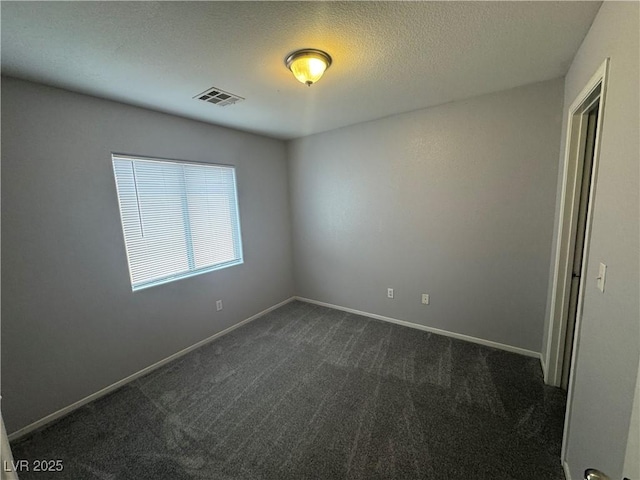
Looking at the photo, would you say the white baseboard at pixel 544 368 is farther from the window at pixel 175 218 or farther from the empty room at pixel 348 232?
the window at pixel 175 218

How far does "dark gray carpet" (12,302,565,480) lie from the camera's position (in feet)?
5.06

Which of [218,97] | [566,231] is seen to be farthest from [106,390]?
[566,231]

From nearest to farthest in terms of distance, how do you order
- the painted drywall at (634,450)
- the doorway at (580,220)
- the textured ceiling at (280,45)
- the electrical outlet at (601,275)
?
the painted drywall at (634,450)
the electrical outlet at (601,275)
the textured ceiling at (280,45)
the doorway at (580,220)

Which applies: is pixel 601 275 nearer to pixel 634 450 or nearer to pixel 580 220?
pixel 634 450

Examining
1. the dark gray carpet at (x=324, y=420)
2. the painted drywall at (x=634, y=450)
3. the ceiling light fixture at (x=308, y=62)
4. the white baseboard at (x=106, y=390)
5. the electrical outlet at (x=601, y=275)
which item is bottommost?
the dark gray carpet at (x=324, y=420)

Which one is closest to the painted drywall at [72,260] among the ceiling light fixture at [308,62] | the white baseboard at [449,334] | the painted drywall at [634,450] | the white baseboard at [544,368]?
the ceiling light fixture at [308,62]

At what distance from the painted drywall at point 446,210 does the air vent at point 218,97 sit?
1.44m

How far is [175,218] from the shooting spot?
2.73 meters

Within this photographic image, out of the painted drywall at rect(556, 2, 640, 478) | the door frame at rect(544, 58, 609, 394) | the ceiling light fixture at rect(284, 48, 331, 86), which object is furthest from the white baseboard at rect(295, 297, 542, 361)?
the ceiling light fixture at rect(284, 48, 331, 86)

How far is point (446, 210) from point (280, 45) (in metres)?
2.17

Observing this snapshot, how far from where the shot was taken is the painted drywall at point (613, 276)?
923 mm

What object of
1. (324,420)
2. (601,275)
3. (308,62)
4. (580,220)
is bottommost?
(324,420)

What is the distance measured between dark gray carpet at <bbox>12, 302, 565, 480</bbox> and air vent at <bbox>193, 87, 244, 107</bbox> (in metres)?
2.51

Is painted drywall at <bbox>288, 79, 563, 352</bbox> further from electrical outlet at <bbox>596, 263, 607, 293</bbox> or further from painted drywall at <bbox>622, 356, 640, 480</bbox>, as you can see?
painted drywall at <bbox>622, 356, 640, 480</bbox>
